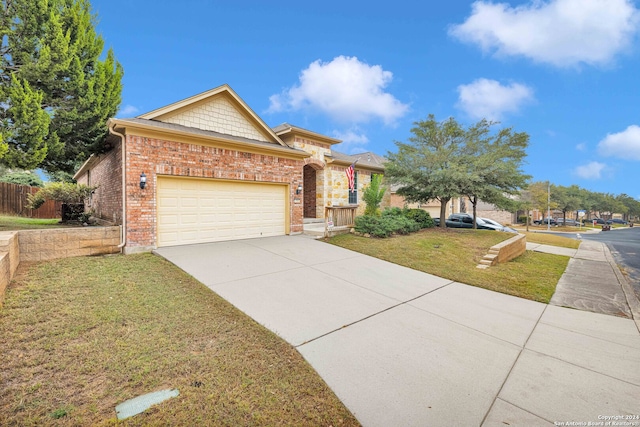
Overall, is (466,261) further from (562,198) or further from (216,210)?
(562,198)

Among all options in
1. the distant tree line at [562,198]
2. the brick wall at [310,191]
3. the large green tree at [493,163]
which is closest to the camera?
the large green tree at [493,163]

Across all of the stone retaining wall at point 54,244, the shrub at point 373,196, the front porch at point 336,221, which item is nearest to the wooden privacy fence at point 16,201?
the stone retaining wall at point 54,244

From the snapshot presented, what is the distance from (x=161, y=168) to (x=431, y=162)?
35.4 feet

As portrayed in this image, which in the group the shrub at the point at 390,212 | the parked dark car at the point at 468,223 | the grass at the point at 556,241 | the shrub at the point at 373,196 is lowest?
the grass at the point at 556,241

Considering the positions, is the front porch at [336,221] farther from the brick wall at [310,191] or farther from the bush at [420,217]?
the brick wall at [310,191]

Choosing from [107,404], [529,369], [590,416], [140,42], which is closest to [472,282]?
[529,369]

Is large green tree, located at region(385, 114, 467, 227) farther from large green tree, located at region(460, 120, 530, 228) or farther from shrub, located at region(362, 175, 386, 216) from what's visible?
shrub, located at region(362, 175, 386, 216)

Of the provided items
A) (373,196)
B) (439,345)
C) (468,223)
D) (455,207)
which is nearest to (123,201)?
(439,345)

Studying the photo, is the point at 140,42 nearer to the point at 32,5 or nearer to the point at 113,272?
the point at 32,5

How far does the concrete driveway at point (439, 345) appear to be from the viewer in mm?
2395

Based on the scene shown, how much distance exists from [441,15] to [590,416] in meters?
15.0

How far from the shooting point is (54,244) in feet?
20.4

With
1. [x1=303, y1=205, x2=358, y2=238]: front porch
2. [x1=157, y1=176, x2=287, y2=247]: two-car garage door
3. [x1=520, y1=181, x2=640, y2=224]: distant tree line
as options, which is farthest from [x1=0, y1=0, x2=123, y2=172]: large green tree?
[x1=520, y1=181, x2=640, y2=224]: distant tree line

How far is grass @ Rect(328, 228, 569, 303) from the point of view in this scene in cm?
620
